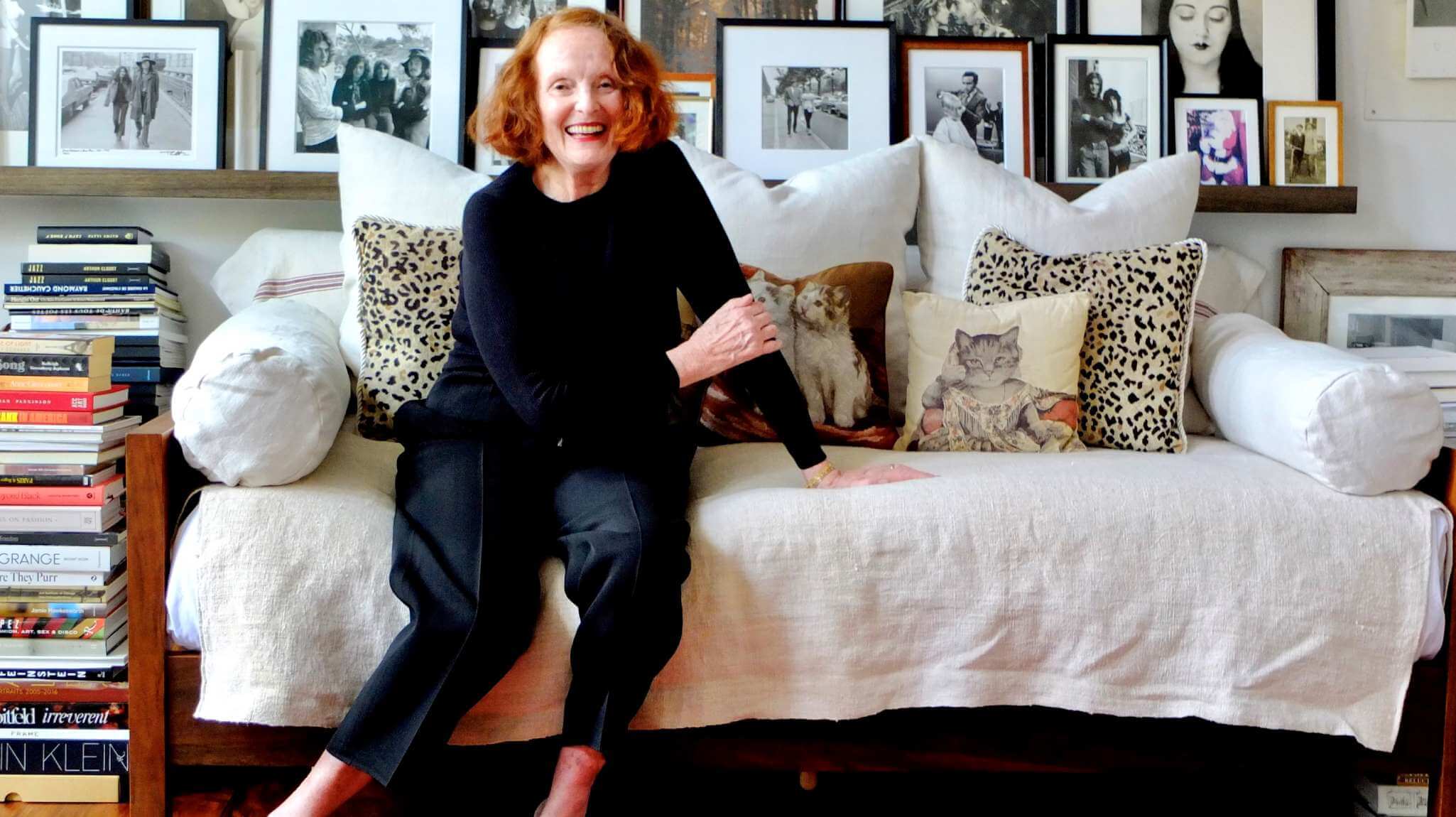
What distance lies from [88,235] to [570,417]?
52.1 inches

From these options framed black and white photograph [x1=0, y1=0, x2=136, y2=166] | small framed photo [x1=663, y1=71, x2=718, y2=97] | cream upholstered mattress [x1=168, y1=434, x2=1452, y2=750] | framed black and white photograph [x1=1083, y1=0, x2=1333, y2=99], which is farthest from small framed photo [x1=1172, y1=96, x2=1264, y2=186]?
framed black and white photograph [x1=0, y1=0, x2=136, y2=166]

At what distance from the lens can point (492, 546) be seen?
1.33m

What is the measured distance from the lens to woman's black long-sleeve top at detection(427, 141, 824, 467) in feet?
4.74

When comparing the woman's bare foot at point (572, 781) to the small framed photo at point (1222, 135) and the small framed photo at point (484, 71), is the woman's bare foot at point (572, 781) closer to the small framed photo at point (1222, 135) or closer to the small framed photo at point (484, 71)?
the small framed photo at point (484, 71)

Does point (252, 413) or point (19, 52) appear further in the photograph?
point (19, 52)

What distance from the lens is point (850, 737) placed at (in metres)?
1.44

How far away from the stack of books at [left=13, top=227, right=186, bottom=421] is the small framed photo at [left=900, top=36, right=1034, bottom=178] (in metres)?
1.67

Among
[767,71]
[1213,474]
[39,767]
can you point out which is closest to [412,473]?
[39,767]

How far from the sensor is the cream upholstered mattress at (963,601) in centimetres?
132

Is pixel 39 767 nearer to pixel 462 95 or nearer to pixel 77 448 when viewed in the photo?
pixel 77 448

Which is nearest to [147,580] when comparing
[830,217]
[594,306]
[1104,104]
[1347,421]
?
[594,306]

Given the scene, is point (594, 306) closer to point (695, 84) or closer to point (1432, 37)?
point (695, 84)

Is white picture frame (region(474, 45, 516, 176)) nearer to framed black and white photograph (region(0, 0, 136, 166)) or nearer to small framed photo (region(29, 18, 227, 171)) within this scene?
small framed photo (region(29, 18, 227, 171))

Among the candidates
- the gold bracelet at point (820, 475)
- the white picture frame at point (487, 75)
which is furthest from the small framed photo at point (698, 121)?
the gold bracelet at point (820, 475)
